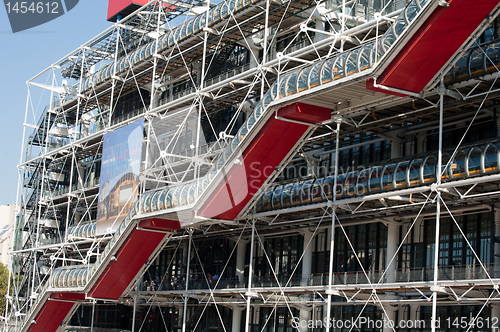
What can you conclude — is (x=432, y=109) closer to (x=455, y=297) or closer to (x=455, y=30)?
(x=455, y=30)

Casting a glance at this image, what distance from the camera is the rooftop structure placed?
19.1 meters

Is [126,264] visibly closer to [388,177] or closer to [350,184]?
[350,184]

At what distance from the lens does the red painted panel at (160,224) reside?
28.0 m

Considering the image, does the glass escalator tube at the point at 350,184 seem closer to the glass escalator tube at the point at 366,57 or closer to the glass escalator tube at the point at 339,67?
the glass escalator tube at the point at 339,67

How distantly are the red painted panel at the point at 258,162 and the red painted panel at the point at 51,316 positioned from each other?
13130 mm

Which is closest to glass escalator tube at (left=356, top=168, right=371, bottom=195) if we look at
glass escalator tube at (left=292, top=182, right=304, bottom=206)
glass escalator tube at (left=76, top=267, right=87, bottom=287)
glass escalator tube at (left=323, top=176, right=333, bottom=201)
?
glass escalator tube at (left=323, top=176, right=333, bottom=201)

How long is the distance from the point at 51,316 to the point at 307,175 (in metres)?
16.3

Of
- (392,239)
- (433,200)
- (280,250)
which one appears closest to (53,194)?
(280,250)

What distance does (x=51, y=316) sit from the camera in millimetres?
34750

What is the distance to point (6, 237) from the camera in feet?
250

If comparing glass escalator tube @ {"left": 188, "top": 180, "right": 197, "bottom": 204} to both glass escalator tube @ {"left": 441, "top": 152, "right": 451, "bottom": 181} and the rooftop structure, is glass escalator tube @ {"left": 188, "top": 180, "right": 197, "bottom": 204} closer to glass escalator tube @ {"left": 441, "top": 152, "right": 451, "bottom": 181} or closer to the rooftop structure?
the rooftop structure

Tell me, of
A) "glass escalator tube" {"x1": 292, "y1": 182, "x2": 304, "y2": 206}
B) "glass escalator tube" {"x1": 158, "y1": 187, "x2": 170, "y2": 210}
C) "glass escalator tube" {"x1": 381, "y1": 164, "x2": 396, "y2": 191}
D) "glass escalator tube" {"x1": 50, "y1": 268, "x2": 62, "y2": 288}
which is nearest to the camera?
"glass escalator tube" {"x1": 381, "y1": 164, "x2": 396, "y2": 191}

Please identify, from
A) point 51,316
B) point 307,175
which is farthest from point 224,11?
point 51,316

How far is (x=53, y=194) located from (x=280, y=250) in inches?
761
